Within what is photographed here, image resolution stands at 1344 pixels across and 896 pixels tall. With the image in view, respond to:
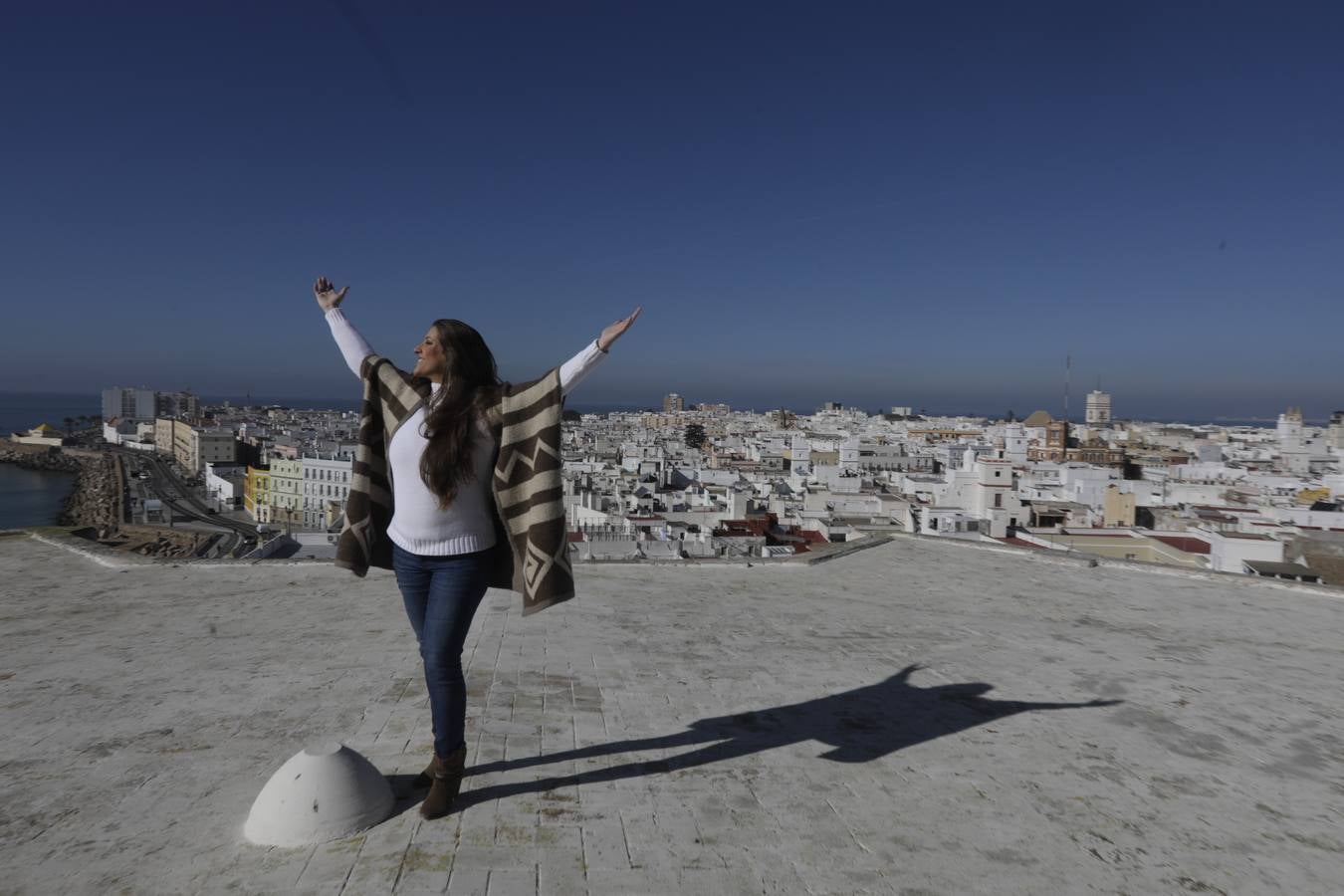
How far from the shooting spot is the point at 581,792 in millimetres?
2672

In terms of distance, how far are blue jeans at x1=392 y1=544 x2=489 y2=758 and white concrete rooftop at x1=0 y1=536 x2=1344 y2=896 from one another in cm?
38

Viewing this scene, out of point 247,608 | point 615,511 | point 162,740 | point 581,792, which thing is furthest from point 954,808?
point 615,511

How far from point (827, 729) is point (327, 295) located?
269cm

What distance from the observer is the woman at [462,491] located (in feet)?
7.40

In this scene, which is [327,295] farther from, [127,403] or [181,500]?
[127,403]

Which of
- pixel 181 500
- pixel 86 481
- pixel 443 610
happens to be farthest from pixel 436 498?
pixel 86 481

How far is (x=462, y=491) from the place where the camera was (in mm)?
2273

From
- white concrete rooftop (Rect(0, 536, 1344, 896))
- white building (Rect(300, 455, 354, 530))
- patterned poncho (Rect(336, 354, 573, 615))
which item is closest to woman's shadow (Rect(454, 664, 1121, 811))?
white concrete rooftop (Rect(0, 536, 1344, 896))

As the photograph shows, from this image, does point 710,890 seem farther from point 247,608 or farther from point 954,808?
point 247,608

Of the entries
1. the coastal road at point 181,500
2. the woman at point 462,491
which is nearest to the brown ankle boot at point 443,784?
the woman at point 462,491

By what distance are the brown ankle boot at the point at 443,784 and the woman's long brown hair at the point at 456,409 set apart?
0.83 metres

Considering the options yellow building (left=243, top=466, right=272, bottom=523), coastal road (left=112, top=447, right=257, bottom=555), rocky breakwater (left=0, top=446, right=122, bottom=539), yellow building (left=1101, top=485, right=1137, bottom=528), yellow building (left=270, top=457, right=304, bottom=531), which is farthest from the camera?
yellow building (left=243, top=466, right=272, bottom=523)

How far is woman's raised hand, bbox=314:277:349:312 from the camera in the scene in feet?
8.77

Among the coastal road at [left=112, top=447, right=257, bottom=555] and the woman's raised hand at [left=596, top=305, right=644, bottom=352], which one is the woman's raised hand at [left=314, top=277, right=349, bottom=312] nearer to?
the woman's raised hand at [left=596, top=305, right=644, bottom=352]
